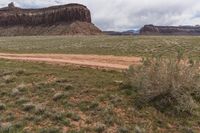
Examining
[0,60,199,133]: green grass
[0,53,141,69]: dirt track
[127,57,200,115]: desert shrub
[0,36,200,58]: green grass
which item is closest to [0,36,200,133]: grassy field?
[0,60,199,133]: green grass

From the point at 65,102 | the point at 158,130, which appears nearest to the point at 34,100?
the point at 65,102

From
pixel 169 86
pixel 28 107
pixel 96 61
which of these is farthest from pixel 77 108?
pixel 96 61

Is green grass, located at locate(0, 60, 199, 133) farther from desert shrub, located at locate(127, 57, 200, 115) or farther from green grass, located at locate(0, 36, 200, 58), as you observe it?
green grass, located at locate(0, 36, 200, 58)

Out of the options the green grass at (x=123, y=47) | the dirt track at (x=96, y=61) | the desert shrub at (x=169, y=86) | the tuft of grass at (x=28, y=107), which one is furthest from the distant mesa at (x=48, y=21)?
the tuft of grass at (x=28, y=107)

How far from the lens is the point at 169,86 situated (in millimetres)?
13773

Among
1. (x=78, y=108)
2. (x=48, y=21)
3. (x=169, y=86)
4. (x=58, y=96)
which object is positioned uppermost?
(x=169, y=86)

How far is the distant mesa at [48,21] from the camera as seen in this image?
524 feet

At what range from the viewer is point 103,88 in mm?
15211

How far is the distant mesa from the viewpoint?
160 m

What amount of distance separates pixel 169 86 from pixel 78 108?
313 centimetres

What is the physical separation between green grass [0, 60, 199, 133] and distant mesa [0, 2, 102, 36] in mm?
136502

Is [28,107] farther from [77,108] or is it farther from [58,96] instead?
[77,108]

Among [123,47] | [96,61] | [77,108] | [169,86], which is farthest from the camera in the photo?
[123,47]

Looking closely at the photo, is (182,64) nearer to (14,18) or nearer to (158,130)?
(158,130)
